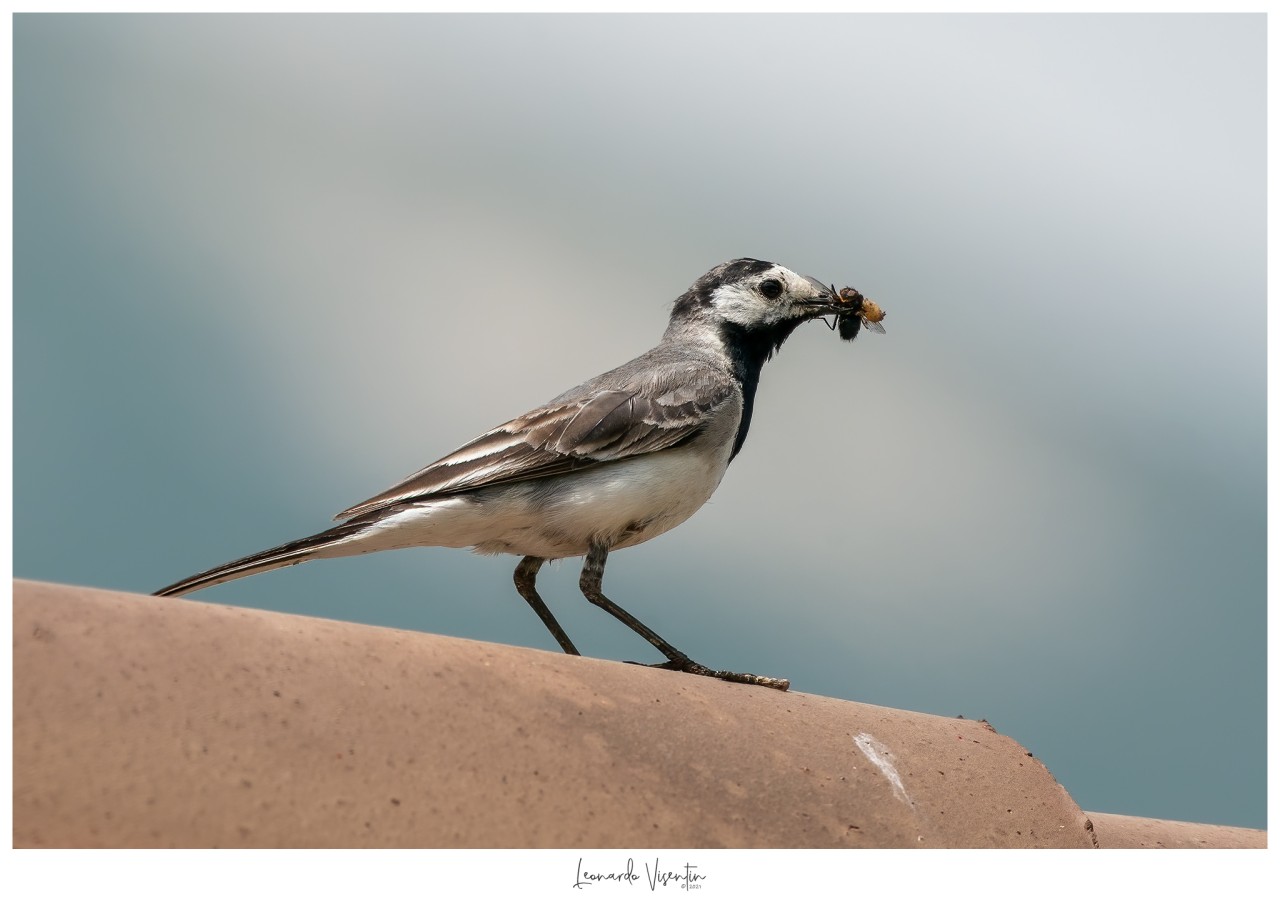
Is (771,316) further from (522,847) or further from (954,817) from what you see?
(522,847)

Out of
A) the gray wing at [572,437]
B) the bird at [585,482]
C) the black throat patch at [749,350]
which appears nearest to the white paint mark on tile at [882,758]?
the bird at [585,482]

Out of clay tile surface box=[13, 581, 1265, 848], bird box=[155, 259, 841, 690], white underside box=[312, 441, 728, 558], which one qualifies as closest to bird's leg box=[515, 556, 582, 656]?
bird box=[155, 259, 841, 690]

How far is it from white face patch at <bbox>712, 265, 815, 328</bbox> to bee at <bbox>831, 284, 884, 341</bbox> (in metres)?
0.23

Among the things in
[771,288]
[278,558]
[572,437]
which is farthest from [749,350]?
[278,558]

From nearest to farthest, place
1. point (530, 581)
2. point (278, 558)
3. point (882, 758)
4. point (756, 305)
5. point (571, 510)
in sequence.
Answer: point (882, 758), point (278, 558), point (571, 510), point (530, 581), point (756, 305)

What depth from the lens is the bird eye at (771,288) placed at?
8.06 meters

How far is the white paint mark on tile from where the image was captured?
469cm

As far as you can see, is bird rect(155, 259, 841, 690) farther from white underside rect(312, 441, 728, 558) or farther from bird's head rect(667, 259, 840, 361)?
bird's head rect(667, 259, 840, 361)

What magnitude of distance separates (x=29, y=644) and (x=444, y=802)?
1.19 meters

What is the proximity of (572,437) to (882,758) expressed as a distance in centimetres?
255

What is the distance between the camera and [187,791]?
321 cm

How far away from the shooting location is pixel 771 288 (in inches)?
317

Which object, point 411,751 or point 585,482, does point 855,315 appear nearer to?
point 585,482

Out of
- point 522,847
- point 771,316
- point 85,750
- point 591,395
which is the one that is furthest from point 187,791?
point 771,316
